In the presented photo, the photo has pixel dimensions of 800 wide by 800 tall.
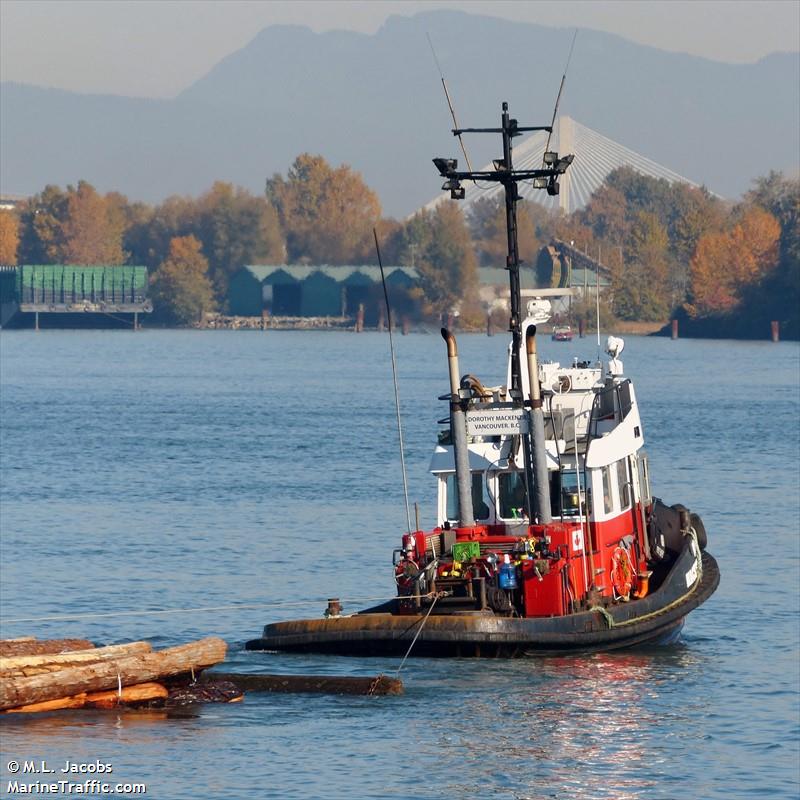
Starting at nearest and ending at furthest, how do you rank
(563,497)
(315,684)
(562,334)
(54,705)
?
1. (54,705)
2. (315,684)
3. (563,497)
4. (562,334)

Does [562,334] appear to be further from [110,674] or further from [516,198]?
[110,674]

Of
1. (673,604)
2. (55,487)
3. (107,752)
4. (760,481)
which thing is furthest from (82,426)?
(107,752)

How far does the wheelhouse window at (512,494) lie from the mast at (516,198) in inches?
15.2

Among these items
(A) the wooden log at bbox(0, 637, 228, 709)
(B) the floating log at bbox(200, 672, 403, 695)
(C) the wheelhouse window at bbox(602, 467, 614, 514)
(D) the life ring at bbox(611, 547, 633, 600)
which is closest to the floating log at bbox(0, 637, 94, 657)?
Answer: (A) the wooden log at bbox(0, 637, 228, 709)

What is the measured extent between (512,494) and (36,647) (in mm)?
8994

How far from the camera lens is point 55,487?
6375cm

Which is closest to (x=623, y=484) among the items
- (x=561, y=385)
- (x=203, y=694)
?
(x=561, y=385)

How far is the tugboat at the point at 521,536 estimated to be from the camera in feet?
102

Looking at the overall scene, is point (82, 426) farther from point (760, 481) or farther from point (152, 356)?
point (152, 356)

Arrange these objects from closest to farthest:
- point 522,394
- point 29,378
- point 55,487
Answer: point 522,394, point 55,487, point 29,378

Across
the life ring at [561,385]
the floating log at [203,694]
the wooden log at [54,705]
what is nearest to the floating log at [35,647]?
the wooden log at [54,705]

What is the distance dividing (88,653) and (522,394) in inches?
355

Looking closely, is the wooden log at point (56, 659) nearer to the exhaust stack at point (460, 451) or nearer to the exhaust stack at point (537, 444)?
the exhaust stack at point (460, 451)

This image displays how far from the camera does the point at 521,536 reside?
105 ft
